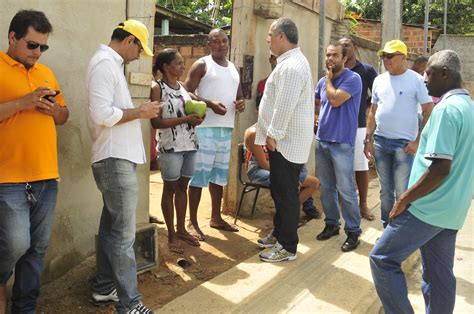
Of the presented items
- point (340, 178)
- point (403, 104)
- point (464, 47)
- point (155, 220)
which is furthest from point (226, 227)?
point (464, 47)

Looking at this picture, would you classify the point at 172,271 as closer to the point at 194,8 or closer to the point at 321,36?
the point at 321,36

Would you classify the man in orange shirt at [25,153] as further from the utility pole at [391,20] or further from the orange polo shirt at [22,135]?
the utility pole at [391,20]

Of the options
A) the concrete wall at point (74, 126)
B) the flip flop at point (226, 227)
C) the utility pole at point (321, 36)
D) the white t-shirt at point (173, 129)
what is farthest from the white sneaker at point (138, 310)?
the utility pole at point (321, 36)

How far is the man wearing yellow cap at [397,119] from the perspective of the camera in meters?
4.66

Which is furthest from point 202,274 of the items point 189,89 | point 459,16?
point 459,16

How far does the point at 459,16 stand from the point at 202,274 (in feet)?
76.9

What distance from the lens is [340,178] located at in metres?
4.65

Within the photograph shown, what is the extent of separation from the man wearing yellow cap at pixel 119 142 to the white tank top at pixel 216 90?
1.82m

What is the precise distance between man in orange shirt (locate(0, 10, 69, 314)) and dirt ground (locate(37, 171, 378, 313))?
0.59m

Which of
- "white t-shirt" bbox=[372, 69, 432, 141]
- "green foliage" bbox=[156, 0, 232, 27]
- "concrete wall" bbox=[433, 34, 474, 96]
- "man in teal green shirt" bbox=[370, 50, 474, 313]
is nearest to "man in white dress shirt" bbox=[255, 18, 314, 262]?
"white t-shirt" bbox=[372, 69, 432, 141]

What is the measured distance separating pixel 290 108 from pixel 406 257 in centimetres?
158

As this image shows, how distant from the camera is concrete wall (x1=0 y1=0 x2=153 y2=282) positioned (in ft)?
11.0

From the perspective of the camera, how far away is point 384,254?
292 cm

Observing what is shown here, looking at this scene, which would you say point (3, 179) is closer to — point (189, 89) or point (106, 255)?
point (106, 255)
